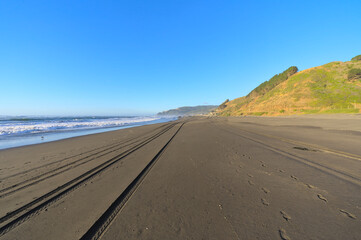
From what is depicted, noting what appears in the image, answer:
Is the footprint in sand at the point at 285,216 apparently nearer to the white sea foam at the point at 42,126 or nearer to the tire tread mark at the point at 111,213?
the tire tread mark at the point at 111,213

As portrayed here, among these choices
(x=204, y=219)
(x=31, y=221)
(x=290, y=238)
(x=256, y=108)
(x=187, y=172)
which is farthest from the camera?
(x=256, y=108)

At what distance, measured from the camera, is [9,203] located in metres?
3.11

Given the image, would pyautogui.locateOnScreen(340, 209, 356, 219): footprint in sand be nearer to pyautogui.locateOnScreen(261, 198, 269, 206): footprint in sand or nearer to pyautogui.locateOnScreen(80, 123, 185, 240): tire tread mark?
pyautogui.locateOnScreen(261, 198, 269, 206): footprint in sand

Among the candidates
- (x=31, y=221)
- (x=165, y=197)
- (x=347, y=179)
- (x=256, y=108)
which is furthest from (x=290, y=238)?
(x=256, y=108)

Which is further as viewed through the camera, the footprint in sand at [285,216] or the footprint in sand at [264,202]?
the footprint in sand at [264,202]

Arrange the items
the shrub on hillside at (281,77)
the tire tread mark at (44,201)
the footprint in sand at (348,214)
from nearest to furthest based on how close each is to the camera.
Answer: the footprint in sand at (348,214), the tire tread mark at (44,201), the shrub on hillside at (281,77)

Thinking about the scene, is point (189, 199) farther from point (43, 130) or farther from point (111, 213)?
point (43, 130)

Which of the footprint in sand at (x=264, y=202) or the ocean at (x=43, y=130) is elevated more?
the ocean at (x=43, y=130)

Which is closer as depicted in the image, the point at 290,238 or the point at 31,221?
the point at 290,238

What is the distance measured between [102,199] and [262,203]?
142 inches

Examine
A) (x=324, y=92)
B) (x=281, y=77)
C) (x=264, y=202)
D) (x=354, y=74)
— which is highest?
(x=281, y=77)

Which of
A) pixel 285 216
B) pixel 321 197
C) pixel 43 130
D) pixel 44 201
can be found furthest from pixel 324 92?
pixel 43 130

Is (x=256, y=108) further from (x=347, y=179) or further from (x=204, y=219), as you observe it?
(x=204, y=219)

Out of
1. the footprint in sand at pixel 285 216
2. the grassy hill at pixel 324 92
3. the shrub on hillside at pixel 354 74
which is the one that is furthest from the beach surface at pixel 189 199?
the shrub on hillside at pixel 354 74
